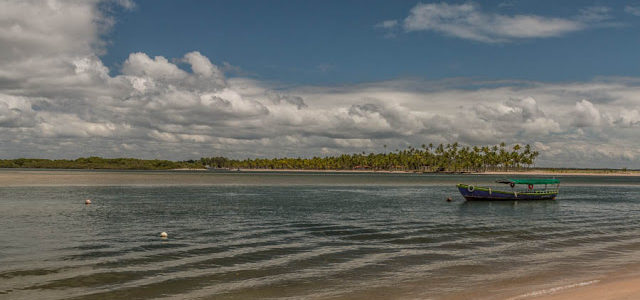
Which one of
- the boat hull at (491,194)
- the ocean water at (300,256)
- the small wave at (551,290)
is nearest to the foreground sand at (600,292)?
the small wave at (551,290)

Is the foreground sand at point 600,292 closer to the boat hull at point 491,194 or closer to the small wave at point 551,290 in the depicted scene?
the small wave at point 551,290

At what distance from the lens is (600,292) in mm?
15648

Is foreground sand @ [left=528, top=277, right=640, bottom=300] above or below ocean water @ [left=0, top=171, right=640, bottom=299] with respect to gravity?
above

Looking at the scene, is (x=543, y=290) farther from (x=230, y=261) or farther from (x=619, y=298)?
(x=230, y=261)

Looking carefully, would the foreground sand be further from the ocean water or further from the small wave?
the ocean water

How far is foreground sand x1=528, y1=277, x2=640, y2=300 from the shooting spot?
14906 mm

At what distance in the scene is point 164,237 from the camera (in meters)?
28.9

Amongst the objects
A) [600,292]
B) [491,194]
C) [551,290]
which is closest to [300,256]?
[551,290]

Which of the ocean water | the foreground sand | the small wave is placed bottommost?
the ocean water

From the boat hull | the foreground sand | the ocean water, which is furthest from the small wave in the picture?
the boat hull

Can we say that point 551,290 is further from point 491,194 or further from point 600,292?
point 491,194

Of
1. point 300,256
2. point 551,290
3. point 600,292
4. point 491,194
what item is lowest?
point 300,256

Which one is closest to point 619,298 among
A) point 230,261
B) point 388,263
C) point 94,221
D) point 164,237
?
point 388,263

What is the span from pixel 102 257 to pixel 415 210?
115 ft
